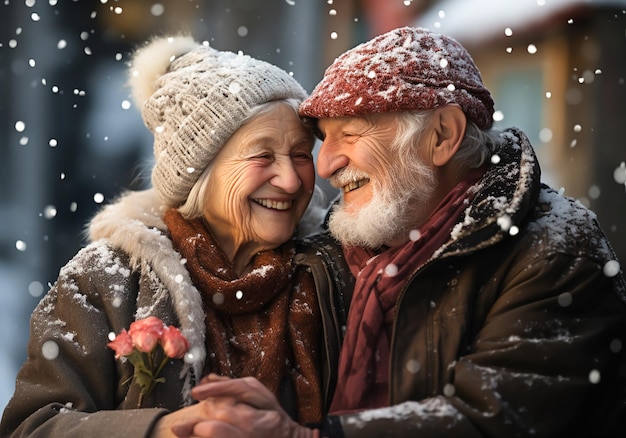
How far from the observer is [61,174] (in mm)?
5496

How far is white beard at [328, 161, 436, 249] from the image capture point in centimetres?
305

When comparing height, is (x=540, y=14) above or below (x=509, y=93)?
above

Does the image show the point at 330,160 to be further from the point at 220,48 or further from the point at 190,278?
the point at 220,48

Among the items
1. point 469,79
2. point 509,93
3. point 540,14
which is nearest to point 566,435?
point 469,79

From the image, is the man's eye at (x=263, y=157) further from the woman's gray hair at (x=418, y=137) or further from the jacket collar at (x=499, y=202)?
the jacket collar at (x=499, y=202)

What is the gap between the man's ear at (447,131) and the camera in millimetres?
3090

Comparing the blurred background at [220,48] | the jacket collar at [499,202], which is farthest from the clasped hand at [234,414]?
the blurred background at [220,48]

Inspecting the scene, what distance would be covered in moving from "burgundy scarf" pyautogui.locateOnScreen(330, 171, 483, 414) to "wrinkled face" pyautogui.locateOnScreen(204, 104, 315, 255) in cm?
44

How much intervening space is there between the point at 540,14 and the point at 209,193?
137 inches

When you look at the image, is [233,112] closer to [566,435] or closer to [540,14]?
[566,435]

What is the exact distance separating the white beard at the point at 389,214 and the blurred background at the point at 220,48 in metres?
2.51

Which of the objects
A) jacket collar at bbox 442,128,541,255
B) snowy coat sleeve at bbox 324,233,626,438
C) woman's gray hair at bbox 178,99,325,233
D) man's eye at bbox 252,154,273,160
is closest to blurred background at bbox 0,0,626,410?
woman's gray hair at bbox 178,99,325,233

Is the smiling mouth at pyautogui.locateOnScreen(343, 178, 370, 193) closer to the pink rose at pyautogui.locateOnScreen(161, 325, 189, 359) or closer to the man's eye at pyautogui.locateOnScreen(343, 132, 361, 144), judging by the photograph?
the man's eye at pyautogui.locateOnScreen(343, 132, 361, 144)

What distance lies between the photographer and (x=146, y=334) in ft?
8.41
